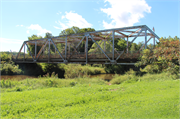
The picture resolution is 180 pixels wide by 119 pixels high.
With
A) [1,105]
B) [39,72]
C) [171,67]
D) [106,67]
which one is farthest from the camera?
[106,67]

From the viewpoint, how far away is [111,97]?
789 centimetres

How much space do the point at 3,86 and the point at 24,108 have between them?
234 inches

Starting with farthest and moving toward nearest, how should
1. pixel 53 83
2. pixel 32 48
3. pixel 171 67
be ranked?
pixel 32 48 < pixel 53 83 < pixel 171 67

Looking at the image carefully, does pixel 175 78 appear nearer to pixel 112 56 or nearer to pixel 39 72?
pixel 112 56

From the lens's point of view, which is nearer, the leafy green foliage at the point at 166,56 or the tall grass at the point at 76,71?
the leafy green foliage at the point at 166,56

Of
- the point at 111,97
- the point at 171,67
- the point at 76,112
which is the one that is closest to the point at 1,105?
the point at 76,112

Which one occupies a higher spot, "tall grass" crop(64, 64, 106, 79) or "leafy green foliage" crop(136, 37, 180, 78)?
"leafy green foliage" crop(136, 37, 180, 78)

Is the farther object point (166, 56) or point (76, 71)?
point (76, 71)

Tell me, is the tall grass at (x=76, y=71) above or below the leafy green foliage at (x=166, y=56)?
below

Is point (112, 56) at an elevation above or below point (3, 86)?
above

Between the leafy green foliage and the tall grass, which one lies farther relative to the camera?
the tall grass

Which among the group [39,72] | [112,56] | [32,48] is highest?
[32,48]

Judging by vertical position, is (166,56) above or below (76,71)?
above

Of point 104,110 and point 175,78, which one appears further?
point 175,78
